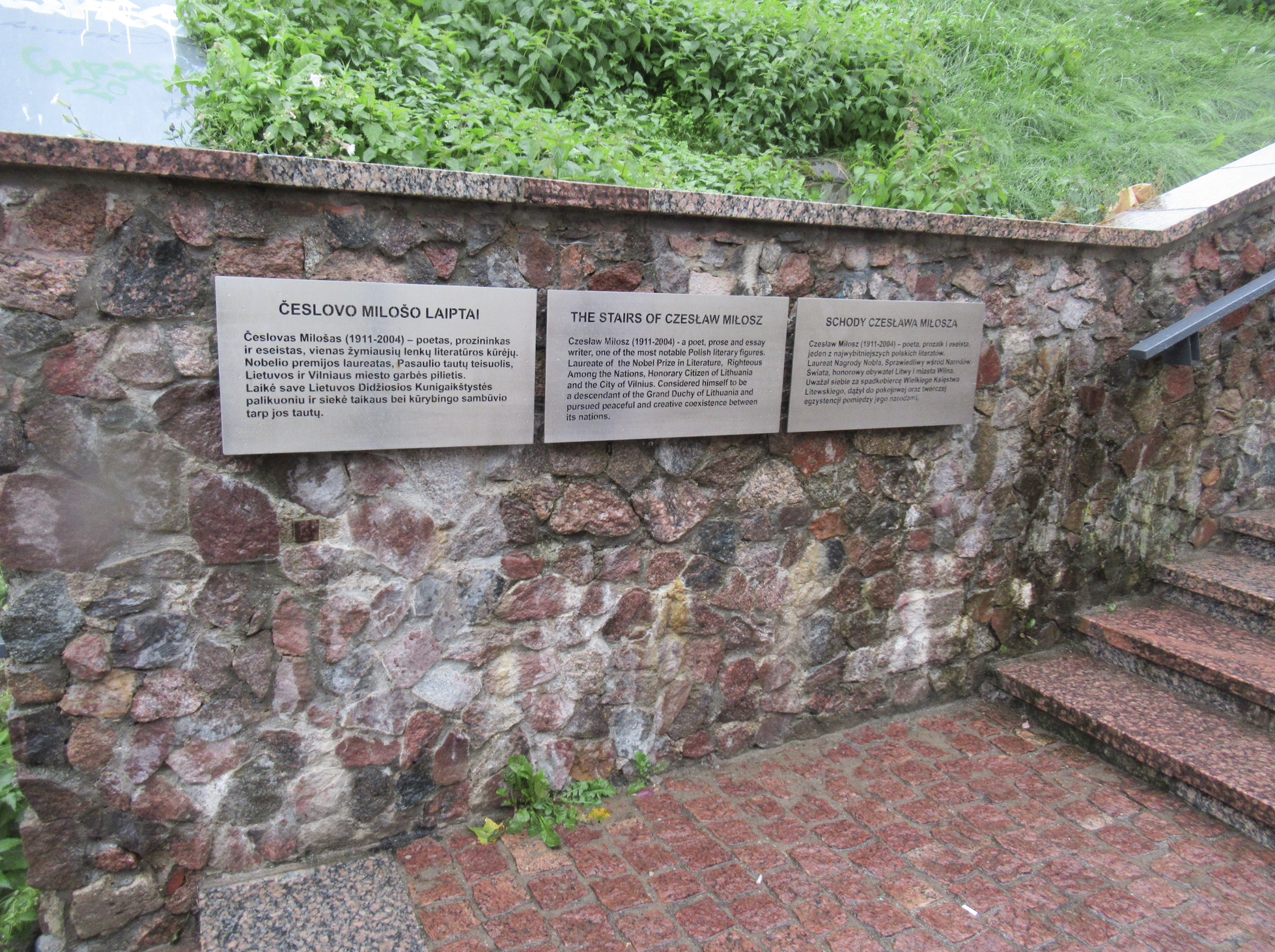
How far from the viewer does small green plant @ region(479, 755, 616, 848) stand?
270cm

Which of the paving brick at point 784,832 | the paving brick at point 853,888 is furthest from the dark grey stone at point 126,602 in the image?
the paving brick at point 853,888

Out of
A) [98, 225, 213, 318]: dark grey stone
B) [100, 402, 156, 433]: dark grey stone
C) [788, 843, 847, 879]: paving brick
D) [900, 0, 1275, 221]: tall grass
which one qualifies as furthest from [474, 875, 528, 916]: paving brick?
[900, 0, 1275, 221]: tall grass

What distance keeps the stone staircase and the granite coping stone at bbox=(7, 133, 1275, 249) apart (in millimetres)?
1522

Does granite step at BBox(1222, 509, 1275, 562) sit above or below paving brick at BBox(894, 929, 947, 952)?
above

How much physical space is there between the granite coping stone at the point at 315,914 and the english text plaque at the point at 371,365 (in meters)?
1.26

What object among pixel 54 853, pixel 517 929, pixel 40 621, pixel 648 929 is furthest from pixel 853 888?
pixel 40 621

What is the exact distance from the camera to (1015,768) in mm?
3168

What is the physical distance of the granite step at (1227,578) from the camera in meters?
3.57

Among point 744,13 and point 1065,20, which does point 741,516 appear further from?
point 1065,20

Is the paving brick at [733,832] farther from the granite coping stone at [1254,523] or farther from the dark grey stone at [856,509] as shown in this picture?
the granite coping stone at [1254,523]

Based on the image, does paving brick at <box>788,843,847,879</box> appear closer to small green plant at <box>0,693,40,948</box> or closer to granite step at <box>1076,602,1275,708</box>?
granite step at <box>1076,602,1275,708</box>

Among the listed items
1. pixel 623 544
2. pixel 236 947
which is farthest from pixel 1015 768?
pixel 236 947

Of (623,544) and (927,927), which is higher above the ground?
(623,544)

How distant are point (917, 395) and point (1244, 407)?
2.01 metres
